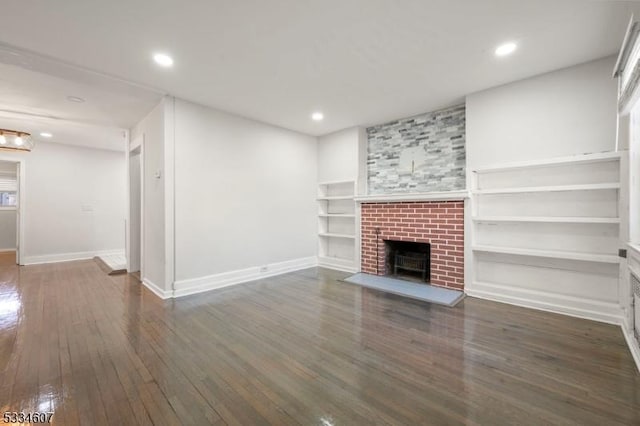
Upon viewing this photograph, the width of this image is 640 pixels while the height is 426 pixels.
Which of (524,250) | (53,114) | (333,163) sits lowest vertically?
(524,250)

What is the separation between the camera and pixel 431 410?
1570mm

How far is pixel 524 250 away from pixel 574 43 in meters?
2.12

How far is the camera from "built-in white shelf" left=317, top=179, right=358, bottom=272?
5203 mm

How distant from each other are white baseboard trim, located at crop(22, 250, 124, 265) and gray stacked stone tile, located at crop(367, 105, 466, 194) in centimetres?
672

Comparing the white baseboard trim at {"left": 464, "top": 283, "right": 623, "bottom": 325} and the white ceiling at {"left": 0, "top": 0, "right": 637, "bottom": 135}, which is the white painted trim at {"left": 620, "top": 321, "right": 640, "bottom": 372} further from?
the white ceiling at {"left": 0, "top": 0, "right": 637, "bottom": 135}

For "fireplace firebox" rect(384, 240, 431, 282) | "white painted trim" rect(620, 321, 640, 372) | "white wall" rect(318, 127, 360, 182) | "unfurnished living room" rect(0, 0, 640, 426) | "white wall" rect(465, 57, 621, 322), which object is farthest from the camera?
"white wall" rect(318, 127, 360, 182)

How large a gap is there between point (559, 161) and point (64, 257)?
920cm

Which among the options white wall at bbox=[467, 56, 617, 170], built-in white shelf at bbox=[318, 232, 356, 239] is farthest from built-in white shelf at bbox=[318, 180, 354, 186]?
white wall at bbox=[467, 56, 617, 170]

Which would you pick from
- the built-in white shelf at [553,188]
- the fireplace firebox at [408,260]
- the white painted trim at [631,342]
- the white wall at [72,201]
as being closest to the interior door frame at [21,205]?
the white wall at [72,201]

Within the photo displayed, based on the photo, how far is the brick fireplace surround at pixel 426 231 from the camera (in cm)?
377

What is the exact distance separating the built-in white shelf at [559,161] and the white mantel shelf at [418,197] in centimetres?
42

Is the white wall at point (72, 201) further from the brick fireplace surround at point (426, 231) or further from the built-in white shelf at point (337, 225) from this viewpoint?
the brick fireplace surround at point (426, 231)

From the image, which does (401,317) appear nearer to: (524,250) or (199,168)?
(524,250)

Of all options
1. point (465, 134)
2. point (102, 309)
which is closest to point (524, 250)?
point (465, 134)
